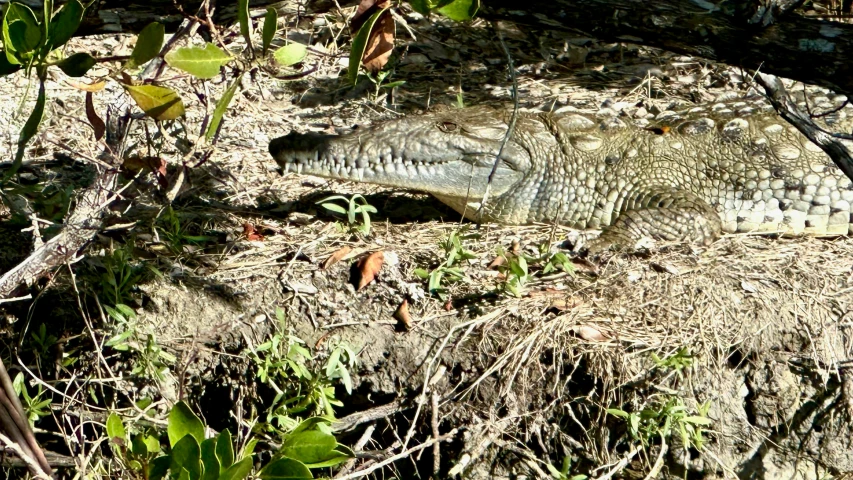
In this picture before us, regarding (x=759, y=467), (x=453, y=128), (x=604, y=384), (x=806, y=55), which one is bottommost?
(x=759, y=467)

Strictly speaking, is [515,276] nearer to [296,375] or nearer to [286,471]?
[296,375]

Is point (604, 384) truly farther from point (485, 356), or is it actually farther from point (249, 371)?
point (249, 371)

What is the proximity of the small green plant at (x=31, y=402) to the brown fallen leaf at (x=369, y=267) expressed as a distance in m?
1.26

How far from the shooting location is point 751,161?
479 cm

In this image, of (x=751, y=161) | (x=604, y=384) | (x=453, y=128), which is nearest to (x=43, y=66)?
(x=604, y=384)

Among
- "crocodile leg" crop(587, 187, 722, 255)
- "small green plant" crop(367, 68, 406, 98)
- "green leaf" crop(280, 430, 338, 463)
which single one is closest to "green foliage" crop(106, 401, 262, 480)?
"green leaf" crop(280, 430, 338, 463)

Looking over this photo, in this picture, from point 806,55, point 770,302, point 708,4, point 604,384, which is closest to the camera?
point 806,55

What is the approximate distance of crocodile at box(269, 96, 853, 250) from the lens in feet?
14.8

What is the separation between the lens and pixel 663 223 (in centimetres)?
448

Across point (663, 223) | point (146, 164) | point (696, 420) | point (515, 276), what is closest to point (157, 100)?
point (146, 164)

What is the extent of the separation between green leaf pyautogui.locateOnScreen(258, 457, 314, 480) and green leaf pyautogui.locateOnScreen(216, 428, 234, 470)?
0.30 feet

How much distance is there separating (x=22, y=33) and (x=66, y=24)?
10cm

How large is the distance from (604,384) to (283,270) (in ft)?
4.48

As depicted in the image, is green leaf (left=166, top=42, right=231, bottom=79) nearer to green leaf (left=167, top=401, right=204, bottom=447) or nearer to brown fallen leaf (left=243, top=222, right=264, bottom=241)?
green leaf (left=167, top=401, right=204, bottom=447)
